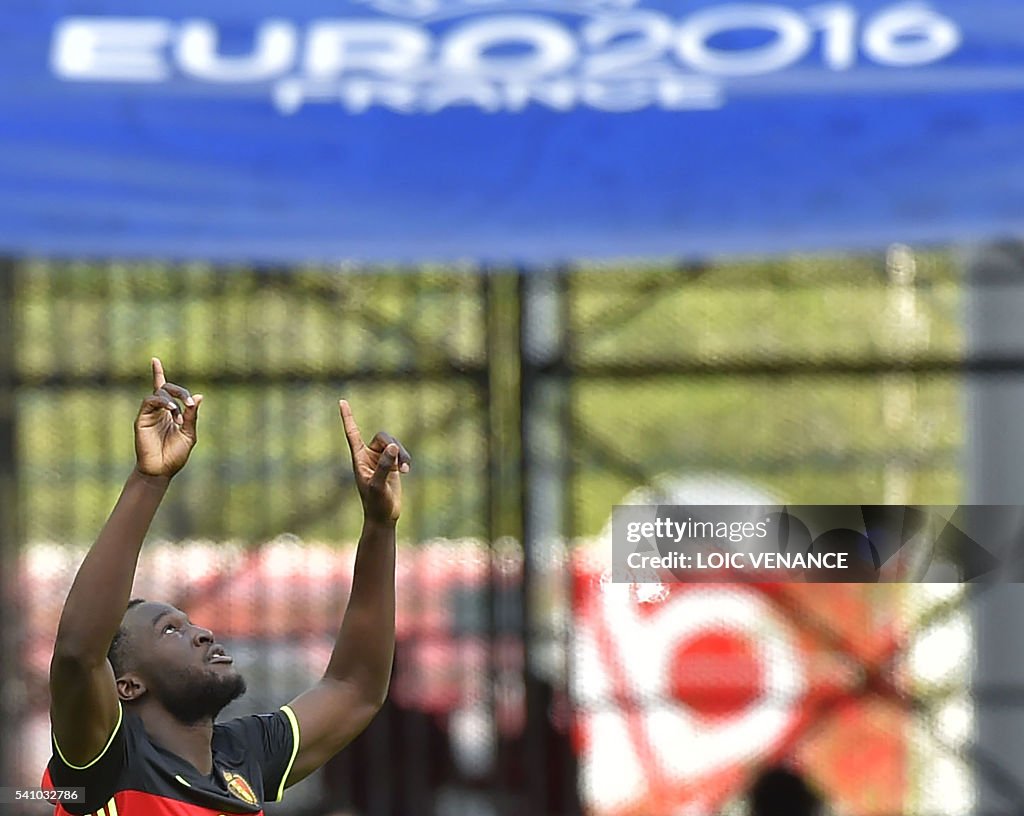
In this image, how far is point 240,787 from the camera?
3.39 metres

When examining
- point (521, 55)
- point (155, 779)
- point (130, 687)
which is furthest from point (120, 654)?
point (521, 55)

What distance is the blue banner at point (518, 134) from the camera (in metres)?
4.55

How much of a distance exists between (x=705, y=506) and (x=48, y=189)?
7.52 feet

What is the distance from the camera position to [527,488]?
5.87 meters

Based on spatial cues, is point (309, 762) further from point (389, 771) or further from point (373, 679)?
point (389, 771)

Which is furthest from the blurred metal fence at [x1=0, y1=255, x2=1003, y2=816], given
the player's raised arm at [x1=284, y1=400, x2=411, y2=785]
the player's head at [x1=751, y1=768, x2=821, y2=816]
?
the player's raised arm at [x1=284, y1=400, x2=411, y2=785]

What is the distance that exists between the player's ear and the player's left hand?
0.47 metres

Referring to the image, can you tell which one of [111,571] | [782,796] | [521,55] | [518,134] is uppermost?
[521,55]

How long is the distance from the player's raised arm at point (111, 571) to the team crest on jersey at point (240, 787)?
399mm

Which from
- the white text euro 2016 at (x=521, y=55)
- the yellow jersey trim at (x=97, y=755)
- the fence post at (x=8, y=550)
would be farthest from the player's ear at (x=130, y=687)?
the fence post at (x=8, y=550)

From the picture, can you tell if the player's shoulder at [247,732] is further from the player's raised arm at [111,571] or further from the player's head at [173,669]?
the player's raised arm at [111,571]

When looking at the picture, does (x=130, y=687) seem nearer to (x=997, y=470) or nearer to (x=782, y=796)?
(x=782, y=796)

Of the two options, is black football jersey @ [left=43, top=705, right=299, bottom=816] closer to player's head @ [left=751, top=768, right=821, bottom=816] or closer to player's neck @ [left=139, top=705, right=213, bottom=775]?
player's neck @ [left=139, top=705, right=213, bottom=775]

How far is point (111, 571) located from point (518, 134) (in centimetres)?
209
